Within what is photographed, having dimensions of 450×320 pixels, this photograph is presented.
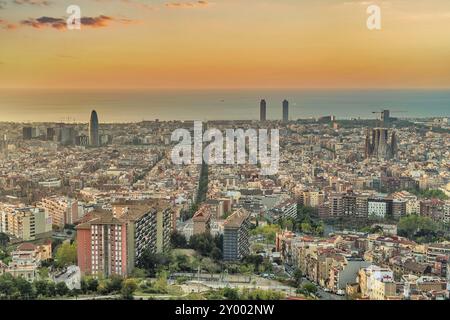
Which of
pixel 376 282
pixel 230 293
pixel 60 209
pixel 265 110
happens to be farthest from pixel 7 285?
pixel 265 110

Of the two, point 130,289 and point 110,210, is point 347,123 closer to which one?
point 110,210

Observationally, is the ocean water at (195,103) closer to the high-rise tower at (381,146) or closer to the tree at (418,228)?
the high-rise tower at (381,146)

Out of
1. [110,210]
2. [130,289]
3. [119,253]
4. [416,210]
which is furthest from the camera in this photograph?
[416,210]

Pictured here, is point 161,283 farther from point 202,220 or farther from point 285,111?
point 285,111

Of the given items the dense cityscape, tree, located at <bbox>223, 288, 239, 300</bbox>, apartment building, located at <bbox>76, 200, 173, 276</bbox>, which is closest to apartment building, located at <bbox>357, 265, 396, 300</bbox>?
the dense cityscape

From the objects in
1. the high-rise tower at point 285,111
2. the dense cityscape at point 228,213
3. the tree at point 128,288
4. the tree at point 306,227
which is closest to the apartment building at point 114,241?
the dense cityscape at point 228,213

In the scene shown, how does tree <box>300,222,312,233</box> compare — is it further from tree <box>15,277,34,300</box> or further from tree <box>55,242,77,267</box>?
tree <box>15,277,34,300</box>
